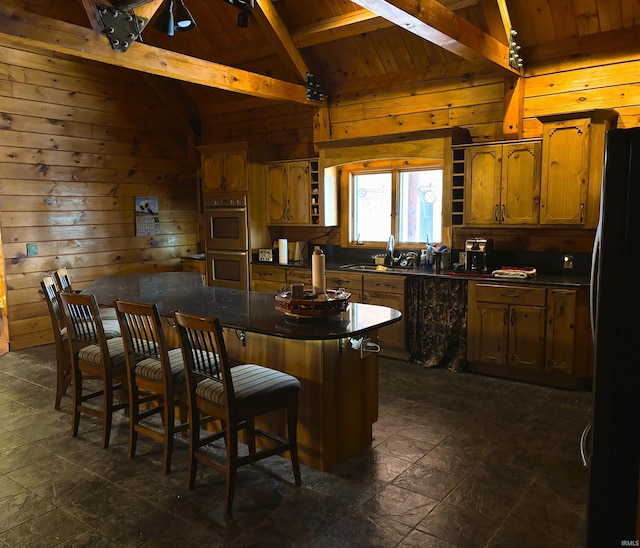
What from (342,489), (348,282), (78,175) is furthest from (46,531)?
(78,175)

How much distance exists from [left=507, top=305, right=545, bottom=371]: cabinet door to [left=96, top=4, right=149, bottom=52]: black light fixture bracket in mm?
→ 3632

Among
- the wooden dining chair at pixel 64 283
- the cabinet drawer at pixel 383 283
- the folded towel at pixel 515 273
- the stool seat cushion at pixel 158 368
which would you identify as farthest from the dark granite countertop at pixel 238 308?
the folded towel at pixel 515 273

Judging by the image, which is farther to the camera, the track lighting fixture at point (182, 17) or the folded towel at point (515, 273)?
the folded towel at point (515, 273)

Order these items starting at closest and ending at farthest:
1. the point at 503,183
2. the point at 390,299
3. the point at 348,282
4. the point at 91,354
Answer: the point at 91,354 → the point at 503,183 → the point at 390,299 → the point at 348,282

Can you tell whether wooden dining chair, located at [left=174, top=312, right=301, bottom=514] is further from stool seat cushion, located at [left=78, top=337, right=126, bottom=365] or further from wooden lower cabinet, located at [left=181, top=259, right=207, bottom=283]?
wooden lower cabinet, located at [left=181, top=259, right=207, bottom=283]

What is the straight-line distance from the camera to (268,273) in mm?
5934

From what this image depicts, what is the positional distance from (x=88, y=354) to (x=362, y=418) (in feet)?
5.82

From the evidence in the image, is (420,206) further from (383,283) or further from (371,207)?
(383,283)

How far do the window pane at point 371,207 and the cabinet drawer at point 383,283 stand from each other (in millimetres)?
844

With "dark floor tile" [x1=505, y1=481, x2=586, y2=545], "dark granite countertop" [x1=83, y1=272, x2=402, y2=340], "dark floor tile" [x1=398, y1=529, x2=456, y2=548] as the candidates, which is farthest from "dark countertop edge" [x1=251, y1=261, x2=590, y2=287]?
"dark floor tile" [x1=398, y1=529, x2=456, y2=548]

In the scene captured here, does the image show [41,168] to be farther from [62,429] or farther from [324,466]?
[324,466]

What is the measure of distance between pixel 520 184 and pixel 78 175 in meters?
4.77

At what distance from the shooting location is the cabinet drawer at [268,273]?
580cm

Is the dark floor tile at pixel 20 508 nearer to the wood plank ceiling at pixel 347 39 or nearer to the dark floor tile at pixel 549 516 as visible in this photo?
the dark floor tile at pixel 549 516
